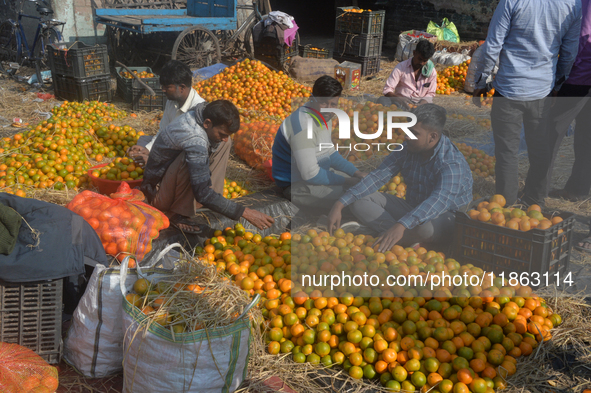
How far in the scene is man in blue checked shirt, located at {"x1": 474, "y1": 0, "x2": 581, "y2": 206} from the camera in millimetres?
4672

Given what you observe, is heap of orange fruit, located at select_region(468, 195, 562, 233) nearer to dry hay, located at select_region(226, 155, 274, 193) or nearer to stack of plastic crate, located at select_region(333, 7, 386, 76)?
dry hay, located at select_region(226, 155, 274, 193)

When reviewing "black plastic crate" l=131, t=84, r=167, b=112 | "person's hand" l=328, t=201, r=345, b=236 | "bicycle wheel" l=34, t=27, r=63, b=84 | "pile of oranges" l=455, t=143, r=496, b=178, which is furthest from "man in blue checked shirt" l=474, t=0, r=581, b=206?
"bicycle wheel" l=34, t=27, r=63, b=84

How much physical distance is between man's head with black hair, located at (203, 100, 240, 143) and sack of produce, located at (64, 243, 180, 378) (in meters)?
1.45

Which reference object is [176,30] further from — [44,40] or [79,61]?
[44,40]

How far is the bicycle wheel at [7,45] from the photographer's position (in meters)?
12.1

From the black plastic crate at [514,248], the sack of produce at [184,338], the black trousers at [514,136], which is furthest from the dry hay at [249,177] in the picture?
the sack of produce at [184,338]

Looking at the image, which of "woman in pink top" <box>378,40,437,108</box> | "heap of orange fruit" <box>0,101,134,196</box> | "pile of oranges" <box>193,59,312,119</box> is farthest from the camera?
"pile of oranges" <box>193,59,312,119</box>

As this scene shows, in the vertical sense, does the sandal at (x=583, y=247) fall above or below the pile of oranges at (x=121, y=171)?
below

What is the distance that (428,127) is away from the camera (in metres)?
4.16

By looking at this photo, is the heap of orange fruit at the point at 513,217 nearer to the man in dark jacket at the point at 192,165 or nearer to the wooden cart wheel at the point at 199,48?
the man in dark jacket at the point at 192,165

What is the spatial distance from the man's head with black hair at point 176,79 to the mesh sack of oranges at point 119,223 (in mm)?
1583

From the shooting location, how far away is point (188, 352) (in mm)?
2551

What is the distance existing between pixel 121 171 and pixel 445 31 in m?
11.1

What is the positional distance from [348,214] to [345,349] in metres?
2.37
